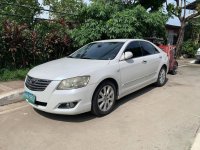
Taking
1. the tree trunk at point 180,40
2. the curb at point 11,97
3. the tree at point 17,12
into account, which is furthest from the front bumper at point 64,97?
the tree trunk at point 180,40

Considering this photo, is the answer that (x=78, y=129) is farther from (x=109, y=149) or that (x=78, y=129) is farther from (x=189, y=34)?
(x=189, y=34)

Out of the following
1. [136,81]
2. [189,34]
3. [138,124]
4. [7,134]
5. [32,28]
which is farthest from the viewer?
[189,34]

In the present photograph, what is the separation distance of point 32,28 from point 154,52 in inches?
169

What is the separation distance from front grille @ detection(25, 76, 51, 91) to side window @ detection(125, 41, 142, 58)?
2.18 metres

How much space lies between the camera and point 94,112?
17.1 ft

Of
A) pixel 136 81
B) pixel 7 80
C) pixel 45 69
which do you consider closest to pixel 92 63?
pixel 45 69

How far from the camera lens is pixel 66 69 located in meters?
5.21

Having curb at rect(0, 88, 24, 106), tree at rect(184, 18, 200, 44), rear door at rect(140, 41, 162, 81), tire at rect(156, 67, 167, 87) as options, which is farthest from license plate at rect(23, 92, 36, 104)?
tree at rect(184, 18, 200, 44)

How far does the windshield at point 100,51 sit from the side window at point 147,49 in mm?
855

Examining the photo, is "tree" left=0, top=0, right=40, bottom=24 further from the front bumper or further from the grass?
the front bumper

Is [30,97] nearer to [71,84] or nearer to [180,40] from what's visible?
[71,84]

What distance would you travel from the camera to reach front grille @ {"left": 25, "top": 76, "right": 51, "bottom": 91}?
492 centimetres

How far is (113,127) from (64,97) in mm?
1019

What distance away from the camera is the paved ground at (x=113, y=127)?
4.21 metres
